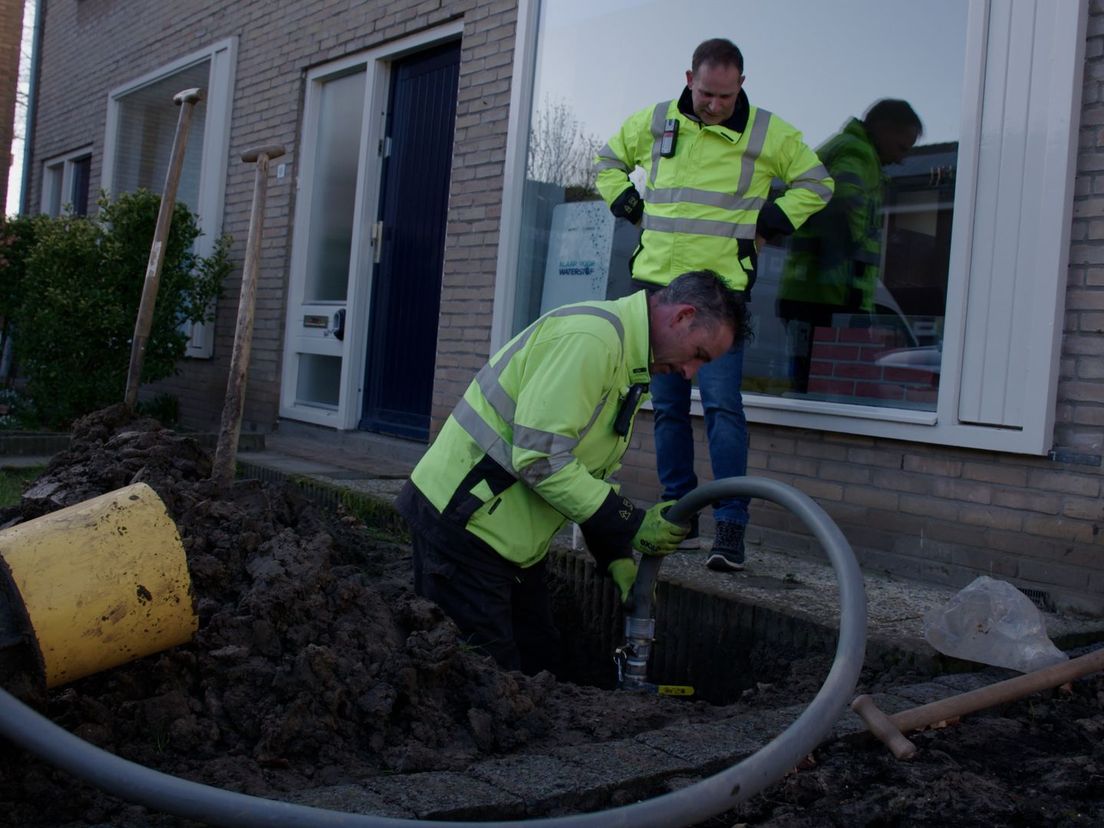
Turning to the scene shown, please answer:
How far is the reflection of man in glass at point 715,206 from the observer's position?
4.27m

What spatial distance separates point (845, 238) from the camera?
4.95m

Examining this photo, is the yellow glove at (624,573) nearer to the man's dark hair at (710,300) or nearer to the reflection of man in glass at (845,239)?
the man's dark hair at (710,300)

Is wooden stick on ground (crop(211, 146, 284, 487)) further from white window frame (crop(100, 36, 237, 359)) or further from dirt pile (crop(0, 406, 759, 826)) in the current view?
white window frame (crop(100, 36, 237, 359))

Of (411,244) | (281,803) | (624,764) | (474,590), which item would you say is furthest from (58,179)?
(281,803)

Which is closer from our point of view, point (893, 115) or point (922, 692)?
point (922, 692)

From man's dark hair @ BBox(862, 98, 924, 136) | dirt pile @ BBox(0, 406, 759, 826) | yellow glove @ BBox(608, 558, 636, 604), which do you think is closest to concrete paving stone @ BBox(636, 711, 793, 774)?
dirt pile @ BBox(0, 406, 759, 826)

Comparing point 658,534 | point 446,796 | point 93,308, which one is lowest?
point 446,796

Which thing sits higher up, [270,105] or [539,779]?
[270,105]

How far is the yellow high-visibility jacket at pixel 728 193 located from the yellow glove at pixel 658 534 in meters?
1.34

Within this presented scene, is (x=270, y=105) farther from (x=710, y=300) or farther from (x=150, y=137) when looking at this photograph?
(x=710, y=300)

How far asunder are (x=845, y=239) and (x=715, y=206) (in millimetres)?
886

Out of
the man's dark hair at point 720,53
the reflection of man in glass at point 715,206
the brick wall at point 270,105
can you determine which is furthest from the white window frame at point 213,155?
the man's dark hair at point 720,53

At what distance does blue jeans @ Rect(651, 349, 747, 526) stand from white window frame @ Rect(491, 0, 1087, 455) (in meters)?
0.63

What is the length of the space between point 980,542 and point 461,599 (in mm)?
→ 2012
